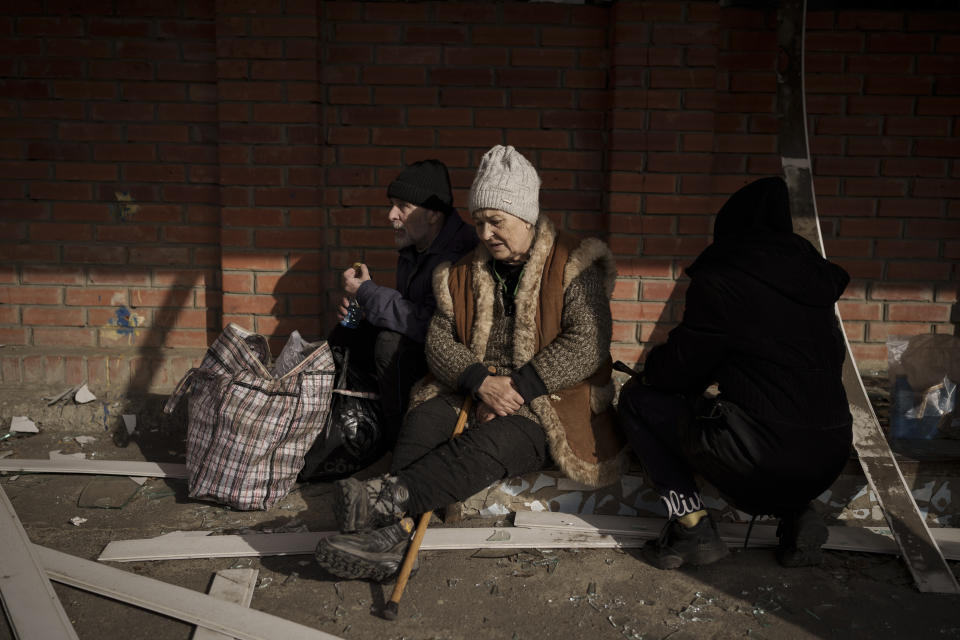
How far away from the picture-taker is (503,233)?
298 centimetres

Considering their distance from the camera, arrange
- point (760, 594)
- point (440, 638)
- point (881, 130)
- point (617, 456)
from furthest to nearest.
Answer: point (881, 130), point (617, 456), point (760, 594), point (440, 638)

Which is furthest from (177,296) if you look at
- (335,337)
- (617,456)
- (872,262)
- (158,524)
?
(872,262)

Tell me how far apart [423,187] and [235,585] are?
185 centimetres

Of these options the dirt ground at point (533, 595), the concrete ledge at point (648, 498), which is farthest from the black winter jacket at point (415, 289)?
the dirt ground at point (533, 595)

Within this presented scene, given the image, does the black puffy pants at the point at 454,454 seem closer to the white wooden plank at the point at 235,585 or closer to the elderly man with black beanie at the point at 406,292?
the elderly man with black beanie at the point at 406,292

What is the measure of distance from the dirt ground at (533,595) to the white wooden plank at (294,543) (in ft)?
0.12

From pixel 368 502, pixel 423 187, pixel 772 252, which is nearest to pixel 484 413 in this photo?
pixel 368 502

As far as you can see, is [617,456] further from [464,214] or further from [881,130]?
[881,130]

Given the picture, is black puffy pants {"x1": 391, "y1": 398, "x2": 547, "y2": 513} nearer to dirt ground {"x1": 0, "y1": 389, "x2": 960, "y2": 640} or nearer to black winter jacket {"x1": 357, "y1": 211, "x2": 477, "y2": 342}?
dirt ground {"x1": 0, "y1": 389, "x2": 960, "y2": 640}

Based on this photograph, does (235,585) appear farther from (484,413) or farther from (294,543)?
(484,413)

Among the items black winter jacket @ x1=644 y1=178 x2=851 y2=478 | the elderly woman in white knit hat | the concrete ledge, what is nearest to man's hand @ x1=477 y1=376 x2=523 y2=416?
the elderly woman in white knit hat

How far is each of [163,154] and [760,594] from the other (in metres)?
3.63

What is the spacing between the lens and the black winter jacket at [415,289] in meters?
3.35

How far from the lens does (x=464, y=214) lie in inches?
163
